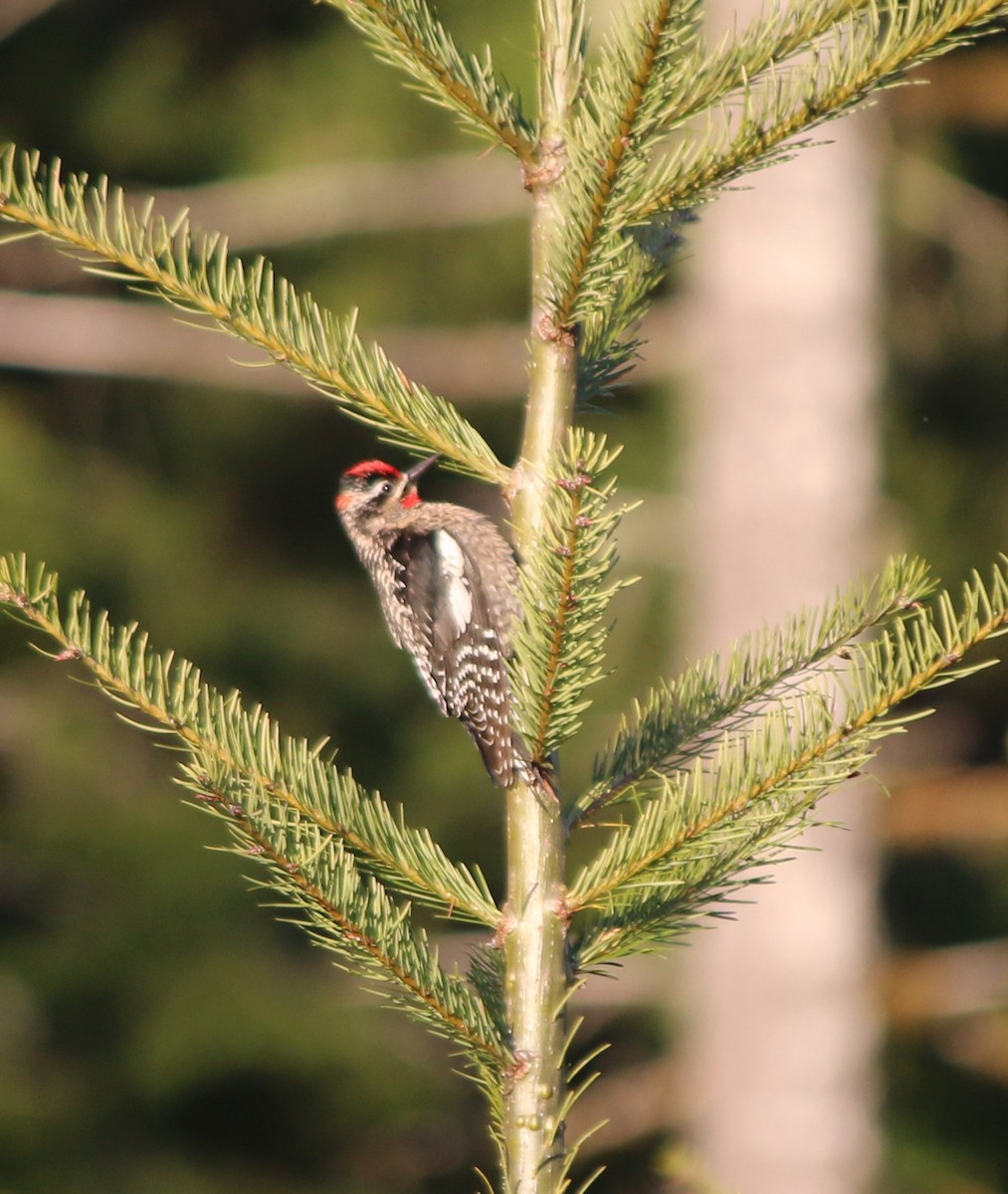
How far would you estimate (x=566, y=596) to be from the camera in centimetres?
175

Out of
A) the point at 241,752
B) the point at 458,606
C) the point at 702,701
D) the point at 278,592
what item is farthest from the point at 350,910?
the point at 278,592

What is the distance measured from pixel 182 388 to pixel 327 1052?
506 cm

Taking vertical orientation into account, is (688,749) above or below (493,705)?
below

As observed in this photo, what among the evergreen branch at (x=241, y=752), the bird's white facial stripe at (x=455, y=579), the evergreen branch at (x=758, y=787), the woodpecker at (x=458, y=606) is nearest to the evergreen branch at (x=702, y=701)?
the evergreen branch at (x=758, y=787)

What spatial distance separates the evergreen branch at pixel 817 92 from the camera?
1.74m

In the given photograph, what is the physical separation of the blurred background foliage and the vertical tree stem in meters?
5.09

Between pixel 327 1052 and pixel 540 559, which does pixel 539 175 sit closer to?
pixel 540 559

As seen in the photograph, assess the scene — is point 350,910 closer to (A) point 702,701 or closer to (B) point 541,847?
(B) point 541,847

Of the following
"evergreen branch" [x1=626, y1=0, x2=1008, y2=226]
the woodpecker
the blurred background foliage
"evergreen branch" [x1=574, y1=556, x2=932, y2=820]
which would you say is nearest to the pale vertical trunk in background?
the blurred background foliage

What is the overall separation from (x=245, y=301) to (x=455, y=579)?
74.9 inches

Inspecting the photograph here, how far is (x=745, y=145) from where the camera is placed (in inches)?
70.2

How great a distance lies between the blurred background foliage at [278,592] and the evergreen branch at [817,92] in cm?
524

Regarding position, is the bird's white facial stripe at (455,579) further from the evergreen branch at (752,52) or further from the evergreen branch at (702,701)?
the evergreen branch at (752,52)

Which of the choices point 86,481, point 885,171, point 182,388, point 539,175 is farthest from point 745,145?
point 182,388
